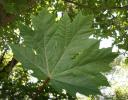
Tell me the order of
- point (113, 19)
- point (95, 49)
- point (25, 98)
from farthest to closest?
point (113, 19) → point (25, 98) → point (95, 49)

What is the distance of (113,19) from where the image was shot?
7.09 meters

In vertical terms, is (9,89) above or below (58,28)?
above

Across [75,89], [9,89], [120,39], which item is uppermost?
[120,39]

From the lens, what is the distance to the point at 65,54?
115cm

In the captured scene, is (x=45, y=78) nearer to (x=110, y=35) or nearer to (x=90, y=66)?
(x=90, y=66)

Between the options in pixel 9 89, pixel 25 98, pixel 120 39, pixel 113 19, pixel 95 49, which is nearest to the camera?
pixel 95 49

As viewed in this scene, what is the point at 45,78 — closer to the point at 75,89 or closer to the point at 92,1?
the point at 75,89

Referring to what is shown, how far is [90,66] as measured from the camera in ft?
3.65

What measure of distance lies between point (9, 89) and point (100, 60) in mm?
5097

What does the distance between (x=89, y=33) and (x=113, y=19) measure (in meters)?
6.08

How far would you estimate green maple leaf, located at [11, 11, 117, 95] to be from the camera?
3.67 ft

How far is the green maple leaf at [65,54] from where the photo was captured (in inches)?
44.1

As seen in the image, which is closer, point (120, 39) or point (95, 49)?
point (95, 49)

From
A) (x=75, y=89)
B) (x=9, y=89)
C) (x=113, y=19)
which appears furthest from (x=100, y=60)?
(x=113, y=19)
